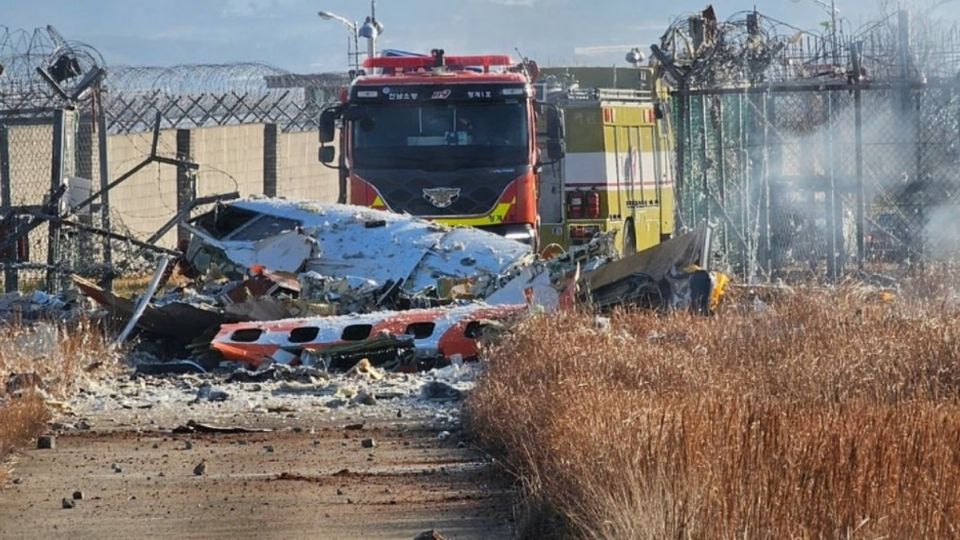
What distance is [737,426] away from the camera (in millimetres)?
6676

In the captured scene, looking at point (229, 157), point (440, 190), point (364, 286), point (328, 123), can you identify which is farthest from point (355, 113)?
point (229, 157)

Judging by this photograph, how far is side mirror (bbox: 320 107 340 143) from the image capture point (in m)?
20.7

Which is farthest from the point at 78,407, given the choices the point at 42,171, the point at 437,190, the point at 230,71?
the point at 230,71

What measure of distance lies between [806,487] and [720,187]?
12973mm

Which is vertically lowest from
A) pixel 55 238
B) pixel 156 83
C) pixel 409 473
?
pixel 409 473

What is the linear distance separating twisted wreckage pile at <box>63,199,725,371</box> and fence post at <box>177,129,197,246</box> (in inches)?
36.2

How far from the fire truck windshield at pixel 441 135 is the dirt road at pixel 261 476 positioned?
846cm

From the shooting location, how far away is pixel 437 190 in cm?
2095

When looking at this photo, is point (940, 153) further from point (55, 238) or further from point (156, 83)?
point (156, 83)

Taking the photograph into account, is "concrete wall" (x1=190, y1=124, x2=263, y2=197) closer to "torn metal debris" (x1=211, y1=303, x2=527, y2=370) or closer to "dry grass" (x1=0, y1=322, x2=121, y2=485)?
"torn metal debris" (x1=211, y1=303, x2=527, y2=370)

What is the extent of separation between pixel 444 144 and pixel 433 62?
1.63 m

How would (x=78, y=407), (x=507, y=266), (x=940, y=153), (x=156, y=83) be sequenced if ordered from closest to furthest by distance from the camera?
(x=78, y=407) → (x=507, y=266) → (x=940, y=153) → (x=156, y=83)

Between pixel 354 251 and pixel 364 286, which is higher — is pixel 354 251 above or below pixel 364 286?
above

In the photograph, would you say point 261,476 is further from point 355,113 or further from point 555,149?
point 355,113
